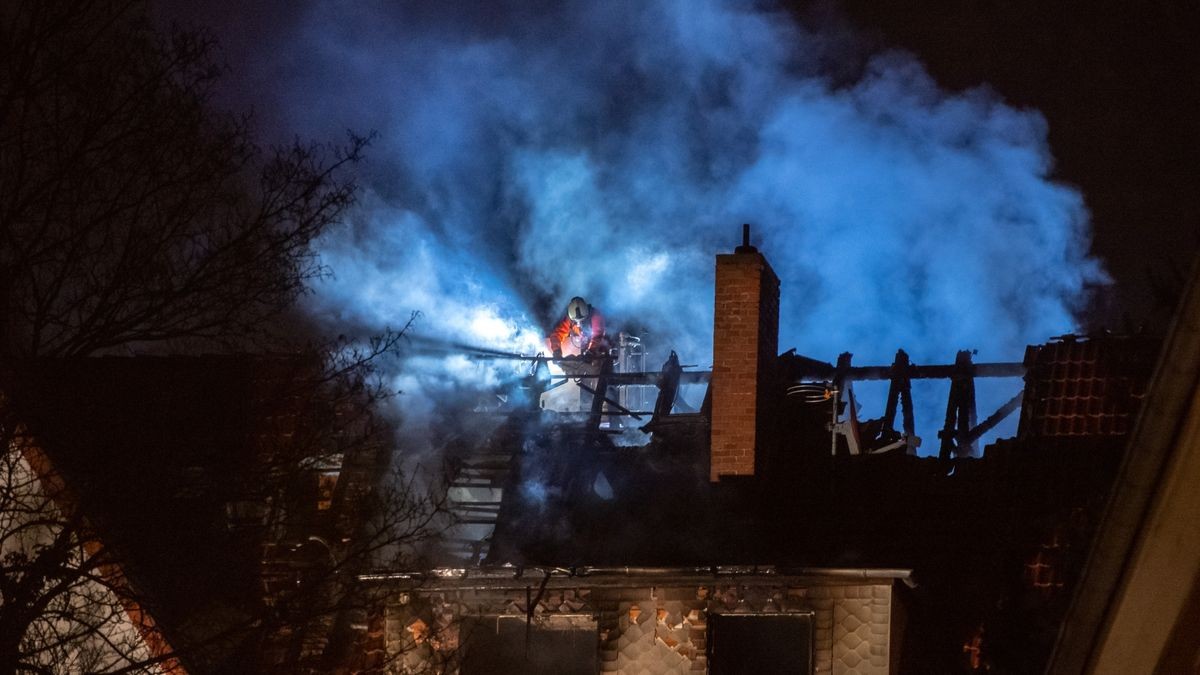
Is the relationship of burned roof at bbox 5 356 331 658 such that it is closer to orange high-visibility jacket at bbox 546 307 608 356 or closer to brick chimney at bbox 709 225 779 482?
brick chimney at bbox 709 225 779 482

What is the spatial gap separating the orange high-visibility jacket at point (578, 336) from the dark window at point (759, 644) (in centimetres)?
1264

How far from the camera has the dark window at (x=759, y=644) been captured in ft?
41.2

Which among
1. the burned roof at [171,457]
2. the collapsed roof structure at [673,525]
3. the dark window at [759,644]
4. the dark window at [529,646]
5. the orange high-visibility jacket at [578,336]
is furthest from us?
the orange high-visibility jacket at [578,336]

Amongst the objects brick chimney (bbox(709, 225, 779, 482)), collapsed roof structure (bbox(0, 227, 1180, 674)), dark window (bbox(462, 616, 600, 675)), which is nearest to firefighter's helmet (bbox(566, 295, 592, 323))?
collapsed roof structure (bbox(0, 227, 1180, 674))

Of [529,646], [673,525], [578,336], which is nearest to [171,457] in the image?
[529,646]

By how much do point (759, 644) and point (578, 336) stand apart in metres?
13.2

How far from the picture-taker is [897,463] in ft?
49.2

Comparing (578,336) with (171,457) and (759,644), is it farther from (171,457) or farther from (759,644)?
(171,457)

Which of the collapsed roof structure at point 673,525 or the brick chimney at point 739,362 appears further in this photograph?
the brick chimney at point 739,362

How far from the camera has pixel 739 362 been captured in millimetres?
14281

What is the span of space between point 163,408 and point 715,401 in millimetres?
6156

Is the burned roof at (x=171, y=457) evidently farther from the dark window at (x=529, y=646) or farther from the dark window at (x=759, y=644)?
the dark window at (x=759, y=644)

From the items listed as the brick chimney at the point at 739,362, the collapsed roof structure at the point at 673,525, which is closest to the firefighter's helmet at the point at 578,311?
the collapsed roof structure at the point at 673,525

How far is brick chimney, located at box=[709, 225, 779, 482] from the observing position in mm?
14141
